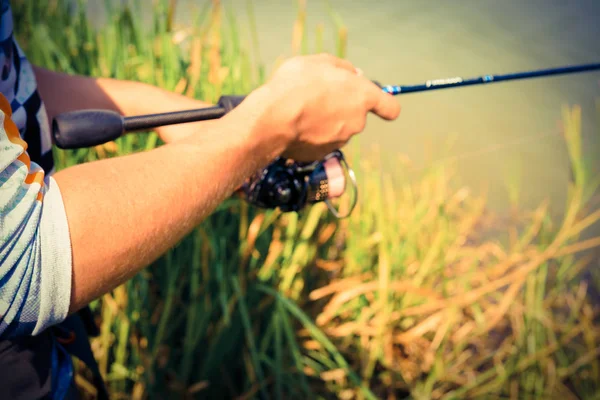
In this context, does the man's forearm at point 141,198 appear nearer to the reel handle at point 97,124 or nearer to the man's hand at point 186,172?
the man's hand at point 186,172

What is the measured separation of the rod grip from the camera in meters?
0.85

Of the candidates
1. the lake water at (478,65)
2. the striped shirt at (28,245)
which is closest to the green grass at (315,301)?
the striped shirt at (28,245)

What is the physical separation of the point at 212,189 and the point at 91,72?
1.45m

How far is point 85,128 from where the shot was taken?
86 centimetres

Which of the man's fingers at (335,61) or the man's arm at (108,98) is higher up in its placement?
the man's fingers at (335,61)

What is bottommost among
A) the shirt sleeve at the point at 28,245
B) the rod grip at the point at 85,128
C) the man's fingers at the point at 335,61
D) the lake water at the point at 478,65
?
the shirt sleeve at the point at 28,245

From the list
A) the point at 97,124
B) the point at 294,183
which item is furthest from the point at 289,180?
the point at 97,124

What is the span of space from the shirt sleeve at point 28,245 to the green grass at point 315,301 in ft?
2.51

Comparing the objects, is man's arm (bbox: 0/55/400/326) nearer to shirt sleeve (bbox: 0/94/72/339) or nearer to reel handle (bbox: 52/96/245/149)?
shirt sleeve (bbox: 0/94/72/339)

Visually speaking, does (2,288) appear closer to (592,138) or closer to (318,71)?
(318,71)

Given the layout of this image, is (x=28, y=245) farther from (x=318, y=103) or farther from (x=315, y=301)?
(x=315, y=301)

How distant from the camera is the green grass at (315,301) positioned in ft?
4.83

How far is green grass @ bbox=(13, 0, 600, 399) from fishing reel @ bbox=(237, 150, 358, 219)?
1.25ft

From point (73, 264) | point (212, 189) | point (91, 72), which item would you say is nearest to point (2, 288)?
point (73, 264)
